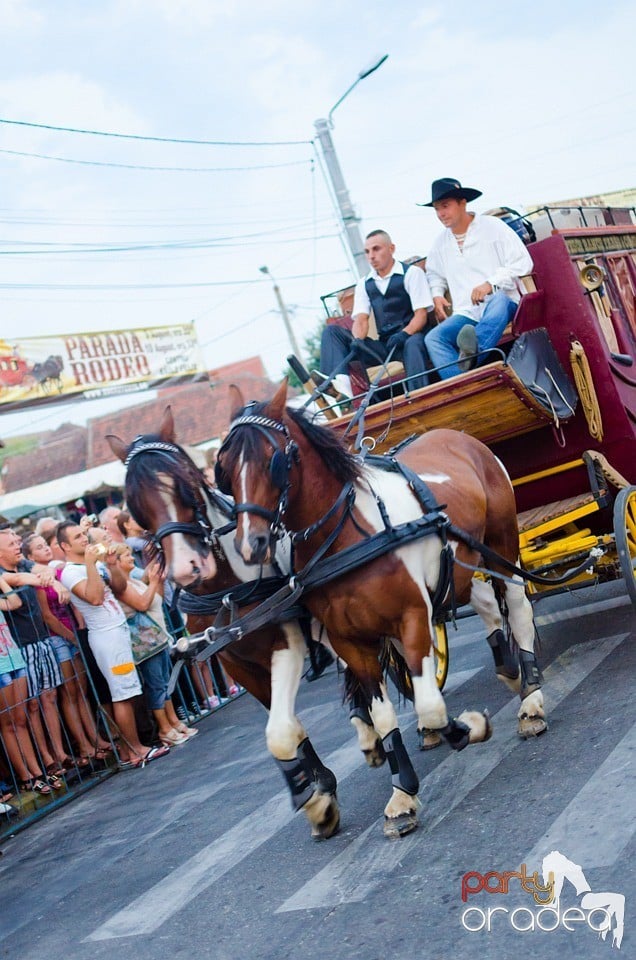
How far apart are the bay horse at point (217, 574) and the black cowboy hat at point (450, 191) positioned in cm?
276

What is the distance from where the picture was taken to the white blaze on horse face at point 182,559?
4.63 meters

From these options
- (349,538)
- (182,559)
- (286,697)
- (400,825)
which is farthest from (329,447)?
(400,825)

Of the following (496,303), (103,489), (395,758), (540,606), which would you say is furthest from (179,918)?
(103,489)

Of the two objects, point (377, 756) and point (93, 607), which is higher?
point (93, 607)

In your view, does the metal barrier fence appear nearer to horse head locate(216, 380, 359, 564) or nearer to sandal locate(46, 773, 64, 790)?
sandal locate(46, 773, 64, 790)

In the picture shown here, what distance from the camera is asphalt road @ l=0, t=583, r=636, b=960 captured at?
391 cm

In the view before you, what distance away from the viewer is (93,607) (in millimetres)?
8766

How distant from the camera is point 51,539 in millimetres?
9930

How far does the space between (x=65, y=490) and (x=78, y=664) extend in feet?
68.8

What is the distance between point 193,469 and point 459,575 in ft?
5.31

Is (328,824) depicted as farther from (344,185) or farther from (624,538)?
(344,185)

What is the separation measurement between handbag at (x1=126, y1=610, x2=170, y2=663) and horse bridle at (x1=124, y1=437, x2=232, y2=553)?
4100 mm

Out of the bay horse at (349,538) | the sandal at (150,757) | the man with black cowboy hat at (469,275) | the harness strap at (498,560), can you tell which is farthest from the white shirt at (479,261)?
the sandal at (150,757)

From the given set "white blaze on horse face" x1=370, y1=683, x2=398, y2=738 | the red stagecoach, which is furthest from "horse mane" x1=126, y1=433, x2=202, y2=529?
the red stagecoach
